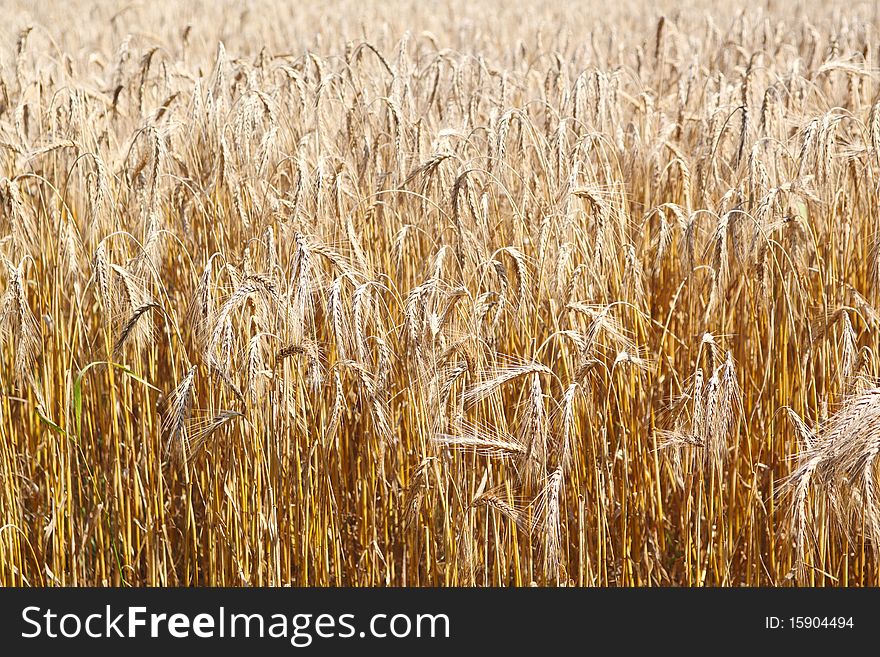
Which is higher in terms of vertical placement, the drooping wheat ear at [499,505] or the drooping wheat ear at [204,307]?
the drooping wheat ear at [204,307]

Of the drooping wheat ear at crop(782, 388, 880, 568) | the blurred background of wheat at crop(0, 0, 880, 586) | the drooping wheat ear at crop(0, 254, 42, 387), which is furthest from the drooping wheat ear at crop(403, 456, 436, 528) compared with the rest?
the drooping wheat ear at crop(0, 254, 42, 387)

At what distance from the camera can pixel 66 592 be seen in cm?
181

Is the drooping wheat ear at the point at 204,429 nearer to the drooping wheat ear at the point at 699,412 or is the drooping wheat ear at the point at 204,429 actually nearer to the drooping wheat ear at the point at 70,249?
the drooping wheat ear at the point at 70,249

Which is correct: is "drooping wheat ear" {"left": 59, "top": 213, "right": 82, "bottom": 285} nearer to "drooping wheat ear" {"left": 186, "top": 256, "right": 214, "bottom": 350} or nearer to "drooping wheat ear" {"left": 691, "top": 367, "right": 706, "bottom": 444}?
"drooping wheat ear" {"left": 186, "top": 256, "right": 214, "bottom": 350}

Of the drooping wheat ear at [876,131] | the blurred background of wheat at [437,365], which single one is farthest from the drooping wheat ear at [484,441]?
the drooping wheat ear at [876,131]

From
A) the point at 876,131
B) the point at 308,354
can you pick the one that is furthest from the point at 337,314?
the point at 876,131

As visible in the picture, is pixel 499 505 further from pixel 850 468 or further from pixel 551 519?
pixel 850 468

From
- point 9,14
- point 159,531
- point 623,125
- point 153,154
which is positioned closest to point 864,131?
point 623,125

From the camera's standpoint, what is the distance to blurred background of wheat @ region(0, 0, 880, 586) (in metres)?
1.62

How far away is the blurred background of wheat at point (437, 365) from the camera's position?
162 centimetres

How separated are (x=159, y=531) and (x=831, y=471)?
129 centimetres

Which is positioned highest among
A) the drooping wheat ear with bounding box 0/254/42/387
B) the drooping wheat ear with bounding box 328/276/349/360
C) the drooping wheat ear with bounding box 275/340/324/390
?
the drooping wheat ear with bounding box 0/254/42/387

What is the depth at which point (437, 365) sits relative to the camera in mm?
1646

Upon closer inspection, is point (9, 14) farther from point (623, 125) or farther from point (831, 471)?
point (831, 471)
